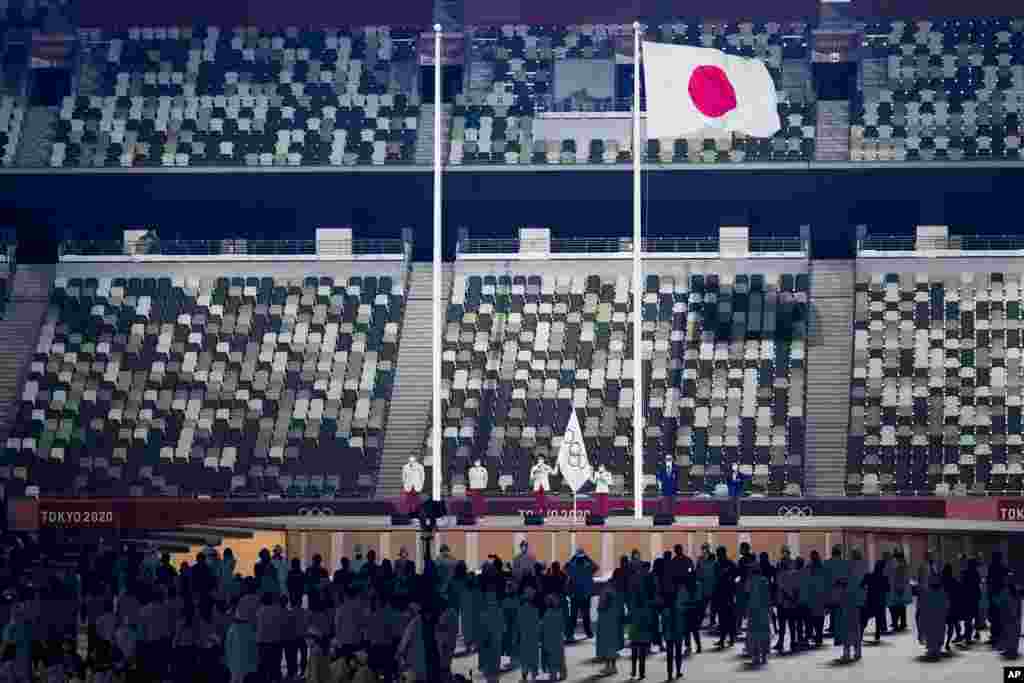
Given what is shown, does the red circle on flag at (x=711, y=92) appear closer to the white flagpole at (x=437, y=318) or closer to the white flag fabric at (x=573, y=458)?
the white flagpole at (x=437, y=318)

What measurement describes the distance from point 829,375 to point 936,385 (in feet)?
9.00

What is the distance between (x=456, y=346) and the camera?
213 feet

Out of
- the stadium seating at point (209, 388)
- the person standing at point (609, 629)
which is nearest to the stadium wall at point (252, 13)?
the stadium seating at point (209, 388)

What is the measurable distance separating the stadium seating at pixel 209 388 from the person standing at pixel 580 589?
2090 cm

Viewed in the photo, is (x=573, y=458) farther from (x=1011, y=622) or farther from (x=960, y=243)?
(x=1011, y=622)

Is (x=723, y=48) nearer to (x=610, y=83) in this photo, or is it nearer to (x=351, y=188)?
(x=610, y=83)

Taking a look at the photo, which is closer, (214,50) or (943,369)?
(943,369)

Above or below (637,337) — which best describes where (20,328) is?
above

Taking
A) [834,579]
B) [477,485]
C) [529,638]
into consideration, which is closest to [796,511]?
[477,485]

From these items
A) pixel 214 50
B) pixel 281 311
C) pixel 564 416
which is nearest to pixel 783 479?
pixel 564 416

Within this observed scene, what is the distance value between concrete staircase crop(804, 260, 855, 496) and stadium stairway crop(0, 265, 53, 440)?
66.8 feet

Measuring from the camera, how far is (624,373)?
63500 mm

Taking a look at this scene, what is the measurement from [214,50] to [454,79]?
23.6 feet

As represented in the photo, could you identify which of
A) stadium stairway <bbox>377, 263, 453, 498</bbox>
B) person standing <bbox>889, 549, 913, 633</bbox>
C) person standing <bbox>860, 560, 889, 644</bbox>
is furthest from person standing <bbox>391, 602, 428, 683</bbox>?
stadium stairway <bbox>377, 263, 453, 498</bbox>
